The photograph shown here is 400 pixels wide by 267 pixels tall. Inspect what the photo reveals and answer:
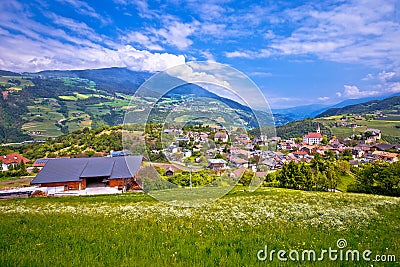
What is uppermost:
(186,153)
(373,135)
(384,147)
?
(186,153)

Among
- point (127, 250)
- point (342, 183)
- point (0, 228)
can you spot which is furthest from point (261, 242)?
point (342, 183)

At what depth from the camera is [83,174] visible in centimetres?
5184

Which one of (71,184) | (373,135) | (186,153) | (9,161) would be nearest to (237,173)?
(186,153)

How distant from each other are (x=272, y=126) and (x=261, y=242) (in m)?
5.56

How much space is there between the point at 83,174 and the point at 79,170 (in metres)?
1.75

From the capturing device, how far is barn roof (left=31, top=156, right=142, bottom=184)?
165 ft

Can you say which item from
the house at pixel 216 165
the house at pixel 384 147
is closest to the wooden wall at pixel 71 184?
the house at pixel 216 165

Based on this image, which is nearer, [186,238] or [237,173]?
[186,238]

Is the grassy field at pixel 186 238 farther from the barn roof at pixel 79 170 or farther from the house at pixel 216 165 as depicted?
the barn roof at pixel 79 170

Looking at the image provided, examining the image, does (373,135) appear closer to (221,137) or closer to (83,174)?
(83,174)

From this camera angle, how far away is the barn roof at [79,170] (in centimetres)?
5041

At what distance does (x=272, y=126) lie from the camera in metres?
11.3

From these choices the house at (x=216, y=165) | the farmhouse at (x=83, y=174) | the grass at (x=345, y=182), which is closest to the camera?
the house at (x=216, y=165)

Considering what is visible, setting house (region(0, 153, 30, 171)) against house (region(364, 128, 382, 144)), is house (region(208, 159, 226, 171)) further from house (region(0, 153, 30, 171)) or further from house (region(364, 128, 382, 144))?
house (region(364, 128, 382, 144))
